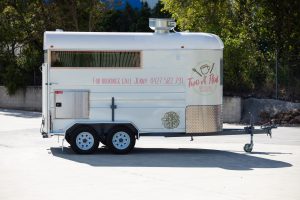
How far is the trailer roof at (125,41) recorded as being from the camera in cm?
1853

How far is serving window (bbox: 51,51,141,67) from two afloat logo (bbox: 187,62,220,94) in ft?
4.88

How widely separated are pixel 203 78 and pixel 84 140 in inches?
140

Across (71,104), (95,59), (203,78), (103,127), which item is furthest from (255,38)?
(71,104)

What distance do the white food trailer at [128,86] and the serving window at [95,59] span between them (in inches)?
1.0

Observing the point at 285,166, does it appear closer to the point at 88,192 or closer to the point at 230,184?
the point at 230,184

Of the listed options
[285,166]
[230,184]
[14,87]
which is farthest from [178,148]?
[14,87]

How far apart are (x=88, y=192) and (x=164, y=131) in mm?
6815

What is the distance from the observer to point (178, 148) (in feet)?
67.7

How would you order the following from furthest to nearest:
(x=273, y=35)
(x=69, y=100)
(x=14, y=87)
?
(x=14, y=87) < (x=273, y=35) < (x=69, y=100)

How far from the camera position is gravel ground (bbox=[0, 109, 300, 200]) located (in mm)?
12445

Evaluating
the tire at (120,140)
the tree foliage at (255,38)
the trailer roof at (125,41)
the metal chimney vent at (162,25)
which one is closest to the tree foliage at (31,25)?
the tree foliage at (255,38)

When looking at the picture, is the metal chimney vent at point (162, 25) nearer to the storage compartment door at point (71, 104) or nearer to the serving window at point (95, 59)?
the serving window at point (95, 59)

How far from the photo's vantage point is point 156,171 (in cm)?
1527

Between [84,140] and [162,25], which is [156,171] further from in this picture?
[162,25]
